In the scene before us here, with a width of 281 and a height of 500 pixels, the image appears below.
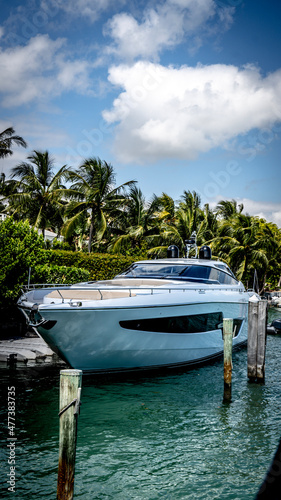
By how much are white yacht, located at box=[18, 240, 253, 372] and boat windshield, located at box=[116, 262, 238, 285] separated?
26 millimetres

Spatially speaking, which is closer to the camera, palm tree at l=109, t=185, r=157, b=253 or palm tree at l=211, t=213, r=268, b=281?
palm tree at l=109, t=185, r=157, b=253

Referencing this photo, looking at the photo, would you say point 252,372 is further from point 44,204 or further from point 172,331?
point 44,204

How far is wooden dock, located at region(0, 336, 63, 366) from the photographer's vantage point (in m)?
9.91

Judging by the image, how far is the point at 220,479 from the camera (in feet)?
16.3

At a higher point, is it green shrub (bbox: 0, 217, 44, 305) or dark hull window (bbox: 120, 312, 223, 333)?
green shrub (bbox: 0, 217, 44, 305)

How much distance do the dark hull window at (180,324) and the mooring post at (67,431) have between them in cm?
379

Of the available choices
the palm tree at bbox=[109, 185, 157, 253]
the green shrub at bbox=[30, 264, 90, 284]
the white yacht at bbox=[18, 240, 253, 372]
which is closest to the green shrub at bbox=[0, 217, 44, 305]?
the green shrub at bbox=[30, 264, 90, 284]

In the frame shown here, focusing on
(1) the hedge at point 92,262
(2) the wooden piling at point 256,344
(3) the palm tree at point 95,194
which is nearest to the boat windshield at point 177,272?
(2) the wooden piling at point 256,344

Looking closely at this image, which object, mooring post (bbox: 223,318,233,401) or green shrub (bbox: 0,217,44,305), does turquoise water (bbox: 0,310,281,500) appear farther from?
green shrub (bbox: 0,217,44,305)

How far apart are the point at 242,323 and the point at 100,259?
8703mm

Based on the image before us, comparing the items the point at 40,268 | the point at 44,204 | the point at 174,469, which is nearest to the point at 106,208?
the point at 44,204

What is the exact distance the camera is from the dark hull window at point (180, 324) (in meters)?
8.07

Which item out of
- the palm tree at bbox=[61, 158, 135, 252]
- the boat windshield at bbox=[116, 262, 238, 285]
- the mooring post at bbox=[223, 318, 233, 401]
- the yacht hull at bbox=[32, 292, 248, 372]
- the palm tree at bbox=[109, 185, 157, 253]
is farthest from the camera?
the palm tree at bbox=[109, 185, 157, 253]

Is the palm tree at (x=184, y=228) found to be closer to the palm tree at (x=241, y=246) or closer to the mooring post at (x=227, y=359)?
the palm tree at (x=241, y=246)
